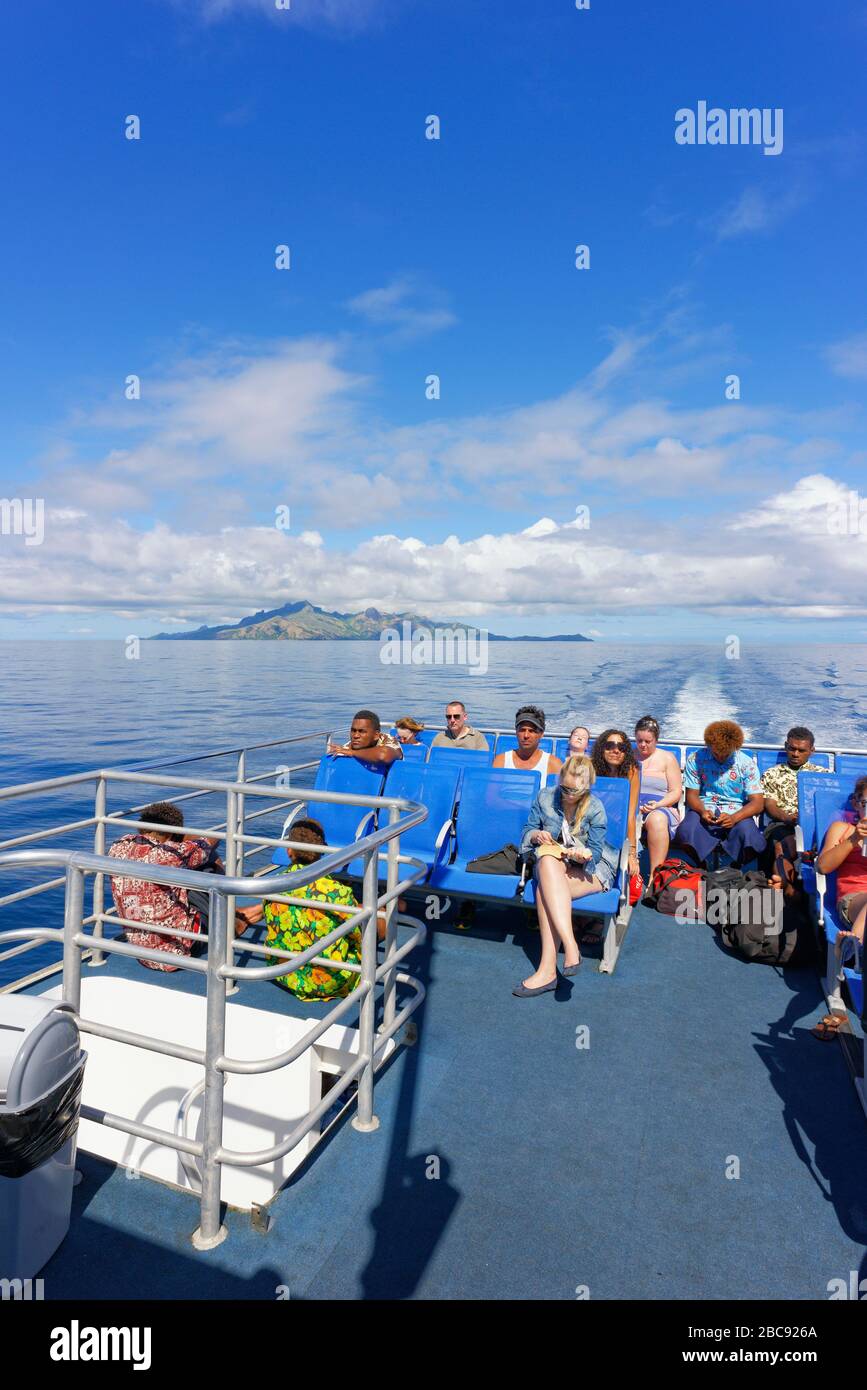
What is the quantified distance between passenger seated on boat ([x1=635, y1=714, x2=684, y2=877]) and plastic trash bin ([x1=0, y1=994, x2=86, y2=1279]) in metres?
4.61

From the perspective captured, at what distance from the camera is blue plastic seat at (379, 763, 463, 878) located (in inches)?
209

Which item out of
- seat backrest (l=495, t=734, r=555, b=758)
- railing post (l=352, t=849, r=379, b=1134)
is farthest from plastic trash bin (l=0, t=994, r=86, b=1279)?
seat backrest (l=495, t=734, r=555, b=758)

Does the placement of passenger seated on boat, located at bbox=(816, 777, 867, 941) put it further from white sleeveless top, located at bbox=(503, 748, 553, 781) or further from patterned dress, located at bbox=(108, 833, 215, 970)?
patterned dress, located at bbox=(108, 833, 215, 970)

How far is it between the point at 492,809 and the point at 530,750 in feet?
2.58

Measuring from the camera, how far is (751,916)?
480 centimetres

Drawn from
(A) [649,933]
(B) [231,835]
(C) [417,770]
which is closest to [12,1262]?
(B) [231,835]

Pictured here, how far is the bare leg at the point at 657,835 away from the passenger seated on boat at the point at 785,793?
800 mm

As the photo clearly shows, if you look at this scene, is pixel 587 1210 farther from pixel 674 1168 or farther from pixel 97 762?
pixel 97 762

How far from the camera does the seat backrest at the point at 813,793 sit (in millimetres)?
5177

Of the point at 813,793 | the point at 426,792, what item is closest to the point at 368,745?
the point at 426,792

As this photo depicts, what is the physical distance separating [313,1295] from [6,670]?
68059 mm

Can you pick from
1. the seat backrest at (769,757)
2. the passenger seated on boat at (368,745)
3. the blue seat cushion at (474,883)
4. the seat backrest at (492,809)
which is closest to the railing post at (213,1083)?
the blue seat cushion at (474,883)

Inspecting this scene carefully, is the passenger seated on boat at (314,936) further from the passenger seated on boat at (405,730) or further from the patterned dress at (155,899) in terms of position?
the passenger seated on boat at (405,730)
